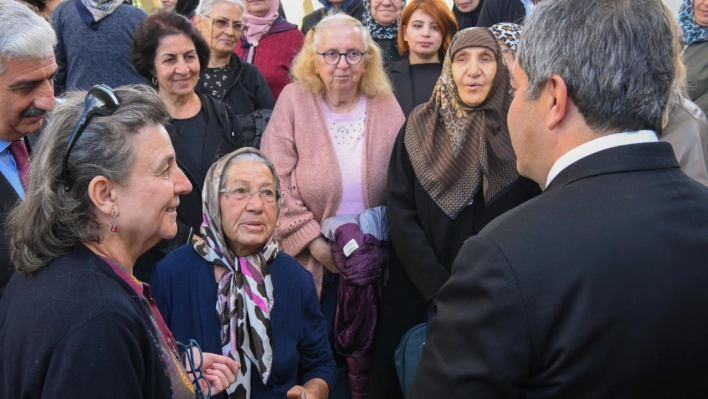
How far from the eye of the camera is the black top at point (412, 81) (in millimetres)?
4285

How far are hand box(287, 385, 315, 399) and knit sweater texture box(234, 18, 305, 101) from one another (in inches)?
101

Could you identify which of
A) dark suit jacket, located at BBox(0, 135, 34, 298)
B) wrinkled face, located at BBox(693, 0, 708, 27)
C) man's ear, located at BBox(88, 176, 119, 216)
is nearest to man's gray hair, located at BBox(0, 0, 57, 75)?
dark suit jacket, located at BBox(0, 135, 34, 298)

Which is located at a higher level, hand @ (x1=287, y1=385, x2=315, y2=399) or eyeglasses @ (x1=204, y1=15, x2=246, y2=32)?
eyeglasses @ (x1=204, y1=15, x2=246, y2=32)

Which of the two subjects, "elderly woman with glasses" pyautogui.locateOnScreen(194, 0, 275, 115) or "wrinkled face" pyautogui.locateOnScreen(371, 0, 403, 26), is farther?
"wrinkled face" pyautogui.locateOnScreen(371, 0, 403, 26)

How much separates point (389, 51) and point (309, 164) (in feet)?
4.97

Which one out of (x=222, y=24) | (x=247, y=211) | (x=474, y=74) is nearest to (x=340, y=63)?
(x=474, y=74)

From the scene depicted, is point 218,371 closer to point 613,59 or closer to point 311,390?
point 311,390

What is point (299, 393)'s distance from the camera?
2.66 meters

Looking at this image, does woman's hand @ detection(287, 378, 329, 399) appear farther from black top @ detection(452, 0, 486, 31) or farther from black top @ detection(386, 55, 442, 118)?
black top @ detection(452, 0, 486, 31)

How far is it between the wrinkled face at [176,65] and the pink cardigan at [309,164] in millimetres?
A: 482

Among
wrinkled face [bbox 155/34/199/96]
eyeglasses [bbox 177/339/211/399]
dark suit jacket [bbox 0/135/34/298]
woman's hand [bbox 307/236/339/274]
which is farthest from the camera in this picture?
wrinkled face [bbox 155/34/199/96]

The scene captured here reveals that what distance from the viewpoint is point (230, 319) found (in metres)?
2.67

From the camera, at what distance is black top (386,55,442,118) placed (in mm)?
4285

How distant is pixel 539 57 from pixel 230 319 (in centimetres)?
167
